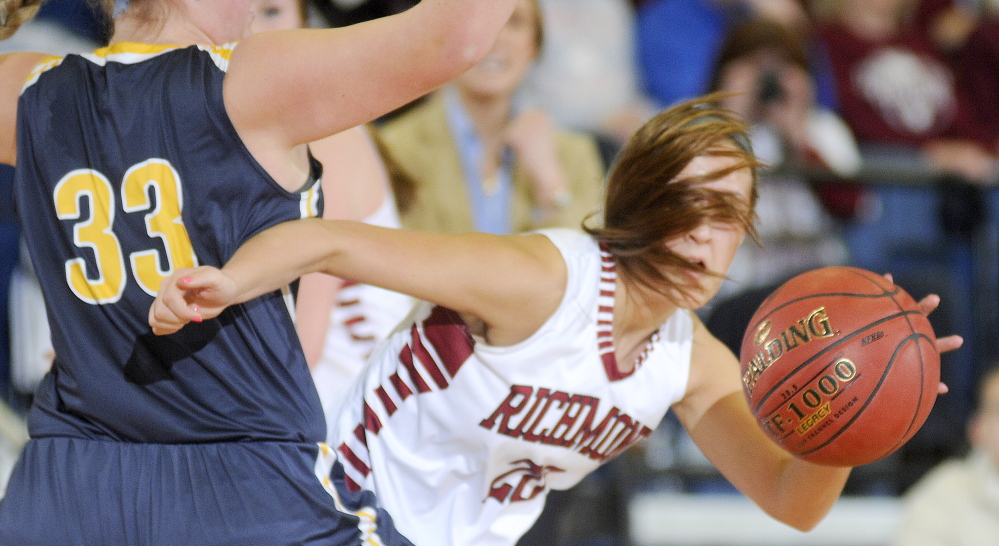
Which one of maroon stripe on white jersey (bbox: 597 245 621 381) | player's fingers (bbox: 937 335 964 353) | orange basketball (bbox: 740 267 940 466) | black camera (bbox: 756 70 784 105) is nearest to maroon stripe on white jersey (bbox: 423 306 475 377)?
maroon stripe on white jersey (bbox: 597 245 621 381)

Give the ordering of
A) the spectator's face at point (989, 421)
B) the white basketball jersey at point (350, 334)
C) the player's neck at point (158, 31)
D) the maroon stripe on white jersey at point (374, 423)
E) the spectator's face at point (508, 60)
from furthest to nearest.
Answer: the spectator's face at point (989, 421) < the spectator's face at point (508, 60) < the white basketball jersey at point (350, 334) < the maroon stripe on white jersey at point (374, 423) < the player's neck at point (158, 31)

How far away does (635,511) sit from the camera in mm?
4688

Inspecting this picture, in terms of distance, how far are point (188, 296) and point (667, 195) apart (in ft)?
3.31

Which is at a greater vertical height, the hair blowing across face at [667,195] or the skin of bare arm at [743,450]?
the hair blowing across face at [667,195]

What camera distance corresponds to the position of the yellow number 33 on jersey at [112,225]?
1.60m

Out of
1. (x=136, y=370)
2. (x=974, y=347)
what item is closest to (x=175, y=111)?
(x=136, y=370)

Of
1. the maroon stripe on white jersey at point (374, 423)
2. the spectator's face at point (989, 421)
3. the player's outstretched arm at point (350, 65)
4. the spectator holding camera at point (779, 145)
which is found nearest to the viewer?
the player's outstretched arm at point (350, 65)

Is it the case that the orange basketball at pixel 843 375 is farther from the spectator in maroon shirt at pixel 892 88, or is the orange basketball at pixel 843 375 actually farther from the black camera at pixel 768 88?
the spectator in maroon shirt at pixel 892 88

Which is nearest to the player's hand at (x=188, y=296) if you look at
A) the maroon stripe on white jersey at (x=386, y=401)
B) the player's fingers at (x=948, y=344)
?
the maroon stripe on white jersey at (x=386, y=401)

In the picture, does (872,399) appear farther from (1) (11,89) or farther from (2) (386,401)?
(1) (11,89)

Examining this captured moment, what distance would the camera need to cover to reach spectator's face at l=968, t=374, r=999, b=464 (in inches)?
164

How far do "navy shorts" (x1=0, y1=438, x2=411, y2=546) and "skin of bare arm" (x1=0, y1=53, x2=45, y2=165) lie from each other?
490 mm

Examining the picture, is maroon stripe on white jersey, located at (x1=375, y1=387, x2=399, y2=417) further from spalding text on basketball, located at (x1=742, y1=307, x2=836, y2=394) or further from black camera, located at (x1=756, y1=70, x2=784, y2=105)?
black camera, located at (x1=756, y1=70, x2=784, y2=105)

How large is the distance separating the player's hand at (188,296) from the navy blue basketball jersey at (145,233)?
6.5 inches
